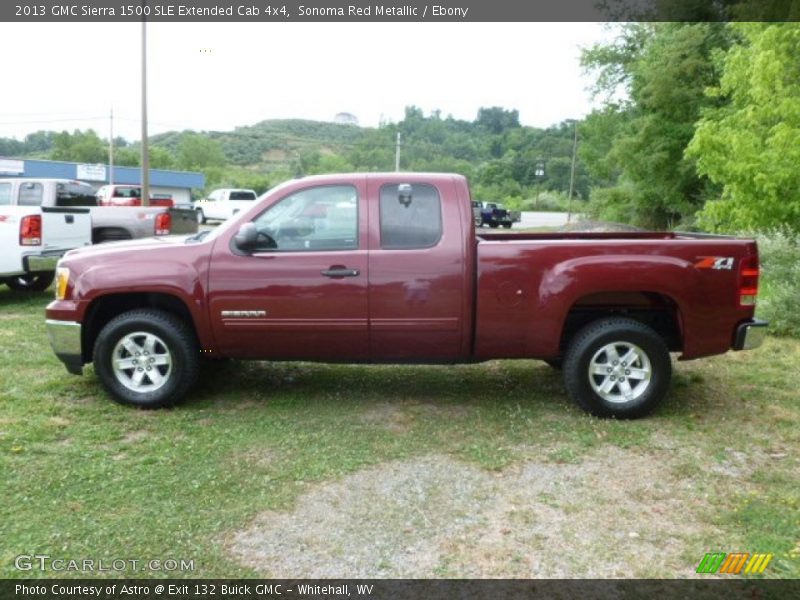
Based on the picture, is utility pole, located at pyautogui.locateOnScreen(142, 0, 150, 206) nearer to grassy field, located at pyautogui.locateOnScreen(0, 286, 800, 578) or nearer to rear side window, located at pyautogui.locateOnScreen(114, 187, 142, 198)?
Result: rear side window, located at pyautogui.locateOnScreen(114, 187, 142, 198)

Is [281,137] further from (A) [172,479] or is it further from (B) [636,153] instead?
(A) [172,479]

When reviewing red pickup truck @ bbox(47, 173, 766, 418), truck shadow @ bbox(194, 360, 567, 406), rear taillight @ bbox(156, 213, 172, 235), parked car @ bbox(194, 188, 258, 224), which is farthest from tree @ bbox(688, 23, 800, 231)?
parked car @ bbox(194, 188, 258, 224)

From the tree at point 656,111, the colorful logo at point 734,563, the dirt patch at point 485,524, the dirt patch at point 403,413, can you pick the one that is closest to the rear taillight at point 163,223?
the dirt patch at point 403,413

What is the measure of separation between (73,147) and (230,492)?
97819 millimetres

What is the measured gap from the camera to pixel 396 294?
203 inches

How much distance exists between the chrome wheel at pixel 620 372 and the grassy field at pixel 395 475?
25 centimetres

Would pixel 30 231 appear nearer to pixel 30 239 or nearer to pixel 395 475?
pixel 30 239

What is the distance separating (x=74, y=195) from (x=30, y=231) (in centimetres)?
231

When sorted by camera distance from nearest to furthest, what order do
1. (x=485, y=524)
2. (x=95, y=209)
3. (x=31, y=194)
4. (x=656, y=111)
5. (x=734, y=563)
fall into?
(x=734, y=563) → (x=485, y=524) → (x=31, y=194) → (x=95, y=209) → (x=656, y=111)

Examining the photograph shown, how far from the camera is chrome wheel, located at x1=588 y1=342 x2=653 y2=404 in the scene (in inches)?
204

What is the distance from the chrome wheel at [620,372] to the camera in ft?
17.0

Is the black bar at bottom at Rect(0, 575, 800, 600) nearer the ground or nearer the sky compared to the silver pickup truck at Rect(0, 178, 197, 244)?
nearer the ground

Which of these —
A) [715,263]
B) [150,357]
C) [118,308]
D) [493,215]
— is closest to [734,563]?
[715,263]

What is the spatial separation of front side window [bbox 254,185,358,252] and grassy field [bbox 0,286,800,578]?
131 cm
